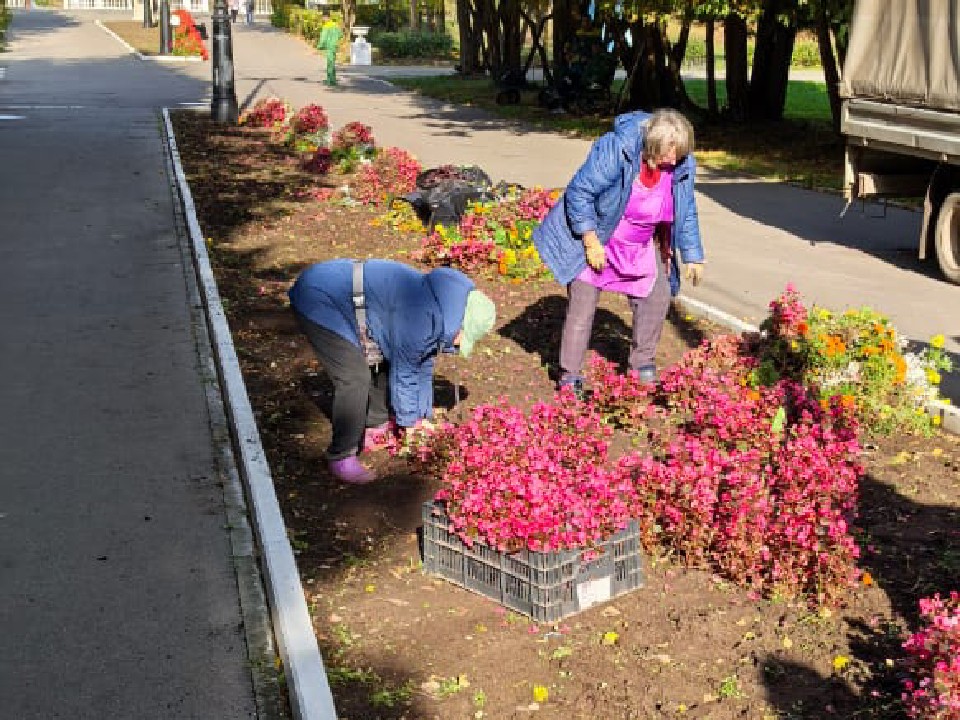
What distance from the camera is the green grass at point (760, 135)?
21469 millimetres

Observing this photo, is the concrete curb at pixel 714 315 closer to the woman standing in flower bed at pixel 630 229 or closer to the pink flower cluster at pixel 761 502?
the woman standing in flower bed at pixel 630 229

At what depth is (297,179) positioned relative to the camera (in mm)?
19109

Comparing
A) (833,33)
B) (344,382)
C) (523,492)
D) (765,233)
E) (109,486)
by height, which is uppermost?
(833,33)

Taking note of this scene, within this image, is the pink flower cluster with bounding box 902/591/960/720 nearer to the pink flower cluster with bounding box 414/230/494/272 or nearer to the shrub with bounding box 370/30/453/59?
the pink flower cluster with bounding box 414/230/494/272

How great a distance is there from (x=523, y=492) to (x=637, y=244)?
308cm

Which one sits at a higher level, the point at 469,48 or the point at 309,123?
the point at 469,48

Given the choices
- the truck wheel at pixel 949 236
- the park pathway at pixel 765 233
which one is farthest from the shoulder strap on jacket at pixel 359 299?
the truck wheel at pixel 949 236

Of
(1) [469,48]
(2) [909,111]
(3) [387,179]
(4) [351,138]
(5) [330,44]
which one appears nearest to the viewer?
(2) [909,111]

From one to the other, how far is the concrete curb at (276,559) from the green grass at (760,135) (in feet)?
41.2

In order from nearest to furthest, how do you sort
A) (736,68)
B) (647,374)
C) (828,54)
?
(647,374), (828,54), (736,68)

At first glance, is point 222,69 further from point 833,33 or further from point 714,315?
point 714,315

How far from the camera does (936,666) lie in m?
4.26

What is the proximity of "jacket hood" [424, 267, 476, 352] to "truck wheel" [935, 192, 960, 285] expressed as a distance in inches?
296

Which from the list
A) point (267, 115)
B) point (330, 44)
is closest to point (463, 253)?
point (267, 115)
